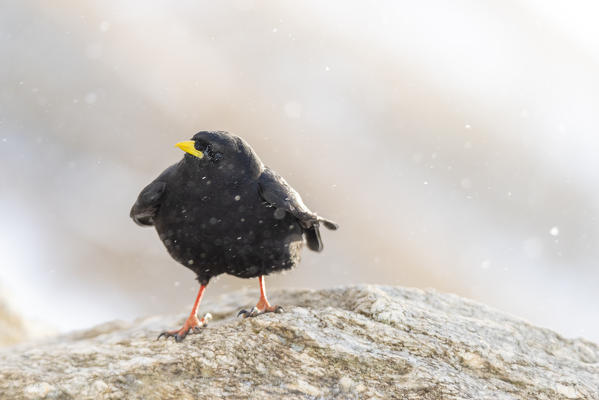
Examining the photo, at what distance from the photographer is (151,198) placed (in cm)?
581

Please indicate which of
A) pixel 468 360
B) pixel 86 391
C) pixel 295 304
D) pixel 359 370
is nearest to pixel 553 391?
pixel 468 360

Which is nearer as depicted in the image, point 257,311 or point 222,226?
point 222,226

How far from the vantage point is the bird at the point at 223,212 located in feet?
17.9

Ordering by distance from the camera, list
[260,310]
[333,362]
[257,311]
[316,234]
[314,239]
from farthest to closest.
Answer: [314,239]
[316,234]
[260,310]
[257,311]
[333,362]

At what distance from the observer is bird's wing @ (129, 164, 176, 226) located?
584 cm

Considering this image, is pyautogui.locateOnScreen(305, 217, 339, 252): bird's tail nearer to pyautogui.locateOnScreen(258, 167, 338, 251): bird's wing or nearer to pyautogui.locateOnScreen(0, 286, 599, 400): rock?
pyautogui.locateOnScreen(258, 167, 338, 251): bird's wing

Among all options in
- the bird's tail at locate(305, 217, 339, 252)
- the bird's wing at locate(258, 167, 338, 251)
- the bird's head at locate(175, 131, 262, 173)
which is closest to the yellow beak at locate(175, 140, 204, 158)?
the bird's head at locate(175, 131, 262, 173)

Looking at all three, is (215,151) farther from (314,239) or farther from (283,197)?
(314,239)

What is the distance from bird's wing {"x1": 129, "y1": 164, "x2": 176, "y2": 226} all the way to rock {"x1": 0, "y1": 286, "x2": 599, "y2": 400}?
142 centimetres

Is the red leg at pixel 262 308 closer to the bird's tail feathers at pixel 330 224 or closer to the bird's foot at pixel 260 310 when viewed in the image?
the bird's foot at pixel 260 310

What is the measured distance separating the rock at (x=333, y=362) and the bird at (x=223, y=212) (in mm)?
622

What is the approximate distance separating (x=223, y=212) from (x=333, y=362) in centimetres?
181

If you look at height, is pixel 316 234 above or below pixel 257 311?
above

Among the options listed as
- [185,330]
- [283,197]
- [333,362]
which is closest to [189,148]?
[283,197]
